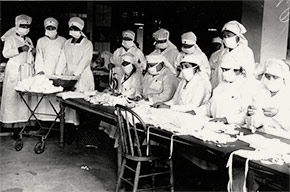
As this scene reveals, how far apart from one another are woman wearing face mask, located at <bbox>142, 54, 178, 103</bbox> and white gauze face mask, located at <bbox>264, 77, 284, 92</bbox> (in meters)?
1.81

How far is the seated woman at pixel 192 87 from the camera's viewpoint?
4742 mm

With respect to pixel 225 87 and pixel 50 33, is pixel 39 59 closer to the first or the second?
pixel 50 33

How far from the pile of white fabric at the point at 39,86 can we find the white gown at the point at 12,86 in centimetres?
92

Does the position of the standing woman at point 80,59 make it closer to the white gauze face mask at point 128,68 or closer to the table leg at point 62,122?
the table leg at point 62,122

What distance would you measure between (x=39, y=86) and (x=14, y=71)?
1175mm

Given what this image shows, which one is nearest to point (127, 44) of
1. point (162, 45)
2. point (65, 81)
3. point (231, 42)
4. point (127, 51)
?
point (127, 51)

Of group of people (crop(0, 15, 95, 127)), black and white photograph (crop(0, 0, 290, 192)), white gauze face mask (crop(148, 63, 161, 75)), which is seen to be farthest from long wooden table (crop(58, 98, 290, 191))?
group of people (crop(0, 15, 95, 127))

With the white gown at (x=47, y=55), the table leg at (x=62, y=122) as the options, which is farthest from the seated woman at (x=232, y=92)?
the white gown at (x=47, y=55)

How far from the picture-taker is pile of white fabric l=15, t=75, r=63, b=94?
5.84 m

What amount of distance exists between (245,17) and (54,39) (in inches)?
142

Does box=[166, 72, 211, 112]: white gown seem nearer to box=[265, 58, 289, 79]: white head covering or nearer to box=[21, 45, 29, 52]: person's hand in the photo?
box=[265, 58, 289, 79]: white head covering

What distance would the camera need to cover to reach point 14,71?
6.78m

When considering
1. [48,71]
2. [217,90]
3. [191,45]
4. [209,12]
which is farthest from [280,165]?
[209,12]

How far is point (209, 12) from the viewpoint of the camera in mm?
11289
